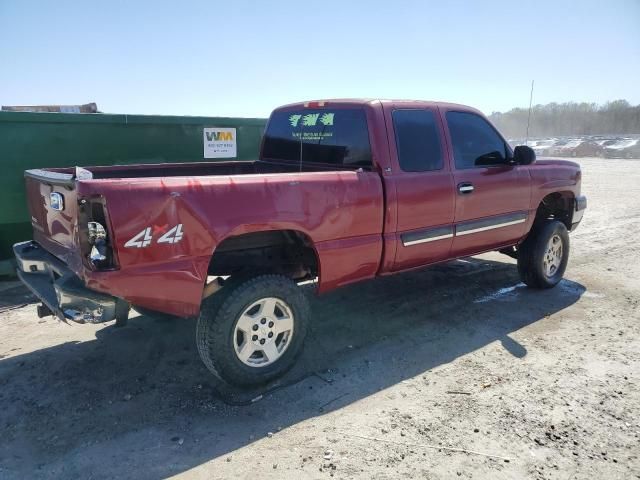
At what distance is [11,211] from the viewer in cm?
551

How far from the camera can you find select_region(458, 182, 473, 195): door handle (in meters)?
4.36

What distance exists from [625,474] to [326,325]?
2.52 m

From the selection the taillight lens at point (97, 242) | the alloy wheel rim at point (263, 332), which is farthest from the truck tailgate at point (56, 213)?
the alloy wheel rim at point (263, 332)

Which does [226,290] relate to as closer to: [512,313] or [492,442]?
[492,442]

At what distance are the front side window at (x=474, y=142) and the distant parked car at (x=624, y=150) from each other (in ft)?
107

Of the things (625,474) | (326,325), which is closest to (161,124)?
(326,325)

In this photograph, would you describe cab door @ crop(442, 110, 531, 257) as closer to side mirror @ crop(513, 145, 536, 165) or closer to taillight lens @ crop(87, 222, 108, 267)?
side mirror @ crop(513, 145, 536, 165)

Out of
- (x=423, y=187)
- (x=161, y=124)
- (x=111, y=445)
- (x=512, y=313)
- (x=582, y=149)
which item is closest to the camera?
(x=111, y=445)

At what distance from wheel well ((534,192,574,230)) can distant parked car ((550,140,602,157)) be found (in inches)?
1249

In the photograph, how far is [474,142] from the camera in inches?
183

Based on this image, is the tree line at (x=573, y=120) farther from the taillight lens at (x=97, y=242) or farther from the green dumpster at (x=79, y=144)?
the taillight lens at (x=97, y=242)

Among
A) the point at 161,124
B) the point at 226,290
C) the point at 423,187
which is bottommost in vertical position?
the point at 226,290

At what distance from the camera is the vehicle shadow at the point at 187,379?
8.99ft

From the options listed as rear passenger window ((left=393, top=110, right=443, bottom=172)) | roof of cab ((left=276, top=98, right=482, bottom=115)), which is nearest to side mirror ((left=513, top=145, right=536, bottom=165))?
roof of cab ((left=276, top=98, right=482, bottom=115))
